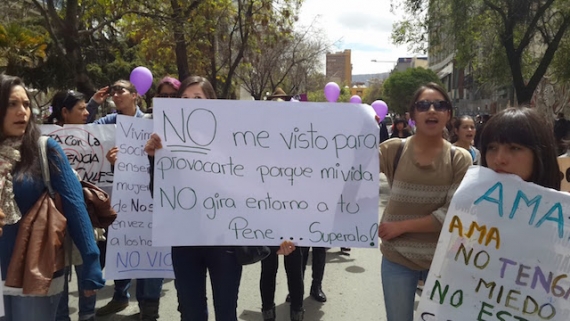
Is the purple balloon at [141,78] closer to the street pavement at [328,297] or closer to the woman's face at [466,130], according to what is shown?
the street pavement at [328,297]

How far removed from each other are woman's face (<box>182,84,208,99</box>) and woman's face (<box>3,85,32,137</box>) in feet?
2.59

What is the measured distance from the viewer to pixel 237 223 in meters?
2.57

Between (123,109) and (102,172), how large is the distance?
0.53m

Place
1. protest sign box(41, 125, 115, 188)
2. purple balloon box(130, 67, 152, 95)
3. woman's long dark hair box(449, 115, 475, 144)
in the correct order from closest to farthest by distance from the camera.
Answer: protest sign box(41, 125, 115, 188)
woman's long dark hair box(449, 115, 475, 144)
purple balloon box(130, 67, 152, 95)

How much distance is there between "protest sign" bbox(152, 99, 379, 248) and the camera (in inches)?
101

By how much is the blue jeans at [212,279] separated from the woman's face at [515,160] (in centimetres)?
141

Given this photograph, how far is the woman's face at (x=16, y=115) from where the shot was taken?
2262 mm

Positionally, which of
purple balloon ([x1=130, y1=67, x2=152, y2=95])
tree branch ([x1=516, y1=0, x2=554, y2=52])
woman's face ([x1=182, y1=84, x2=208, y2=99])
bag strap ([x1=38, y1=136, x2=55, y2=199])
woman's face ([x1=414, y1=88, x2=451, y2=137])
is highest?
tree branch ([x1=516, y1=0, x2=554, y2=52])

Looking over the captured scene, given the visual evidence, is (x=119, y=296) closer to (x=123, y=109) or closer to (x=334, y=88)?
(x=123, y=109)

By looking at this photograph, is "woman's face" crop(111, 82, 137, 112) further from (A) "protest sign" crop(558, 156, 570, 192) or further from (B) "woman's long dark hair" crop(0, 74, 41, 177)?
(A) "protest sign" crop(558, 156, 570, 192)

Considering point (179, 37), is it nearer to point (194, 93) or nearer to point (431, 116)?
point (194, 93)

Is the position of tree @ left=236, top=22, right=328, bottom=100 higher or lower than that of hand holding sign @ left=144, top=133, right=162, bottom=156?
higher

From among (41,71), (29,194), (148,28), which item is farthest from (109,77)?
(29,194)

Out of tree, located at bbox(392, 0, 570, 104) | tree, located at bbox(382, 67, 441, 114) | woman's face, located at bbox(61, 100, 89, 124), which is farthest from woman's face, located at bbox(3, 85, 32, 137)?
tree, located at bbox(382, 67, 441, 114)
